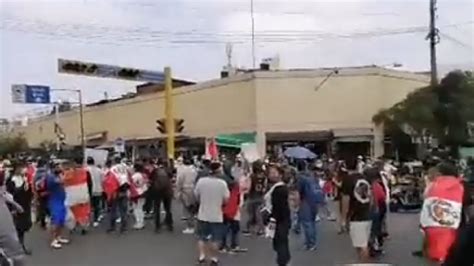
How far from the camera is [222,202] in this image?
46.2 ft

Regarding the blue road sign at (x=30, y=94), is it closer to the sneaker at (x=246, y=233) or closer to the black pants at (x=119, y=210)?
the black pants at (x=119, y=210)

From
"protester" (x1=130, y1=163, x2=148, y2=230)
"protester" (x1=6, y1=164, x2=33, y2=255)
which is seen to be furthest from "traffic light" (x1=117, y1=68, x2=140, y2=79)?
"protester" (x1=6, y1=164, x2=33, y2=255)

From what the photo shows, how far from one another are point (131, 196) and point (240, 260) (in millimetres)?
6097

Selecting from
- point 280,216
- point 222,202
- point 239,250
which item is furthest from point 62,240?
point 280,216

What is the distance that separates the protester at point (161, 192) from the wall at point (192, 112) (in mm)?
36364

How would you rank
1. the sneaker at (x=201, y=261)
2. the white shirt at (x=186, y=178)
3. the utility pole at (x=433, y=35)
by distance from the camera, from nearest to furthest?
the sneaker at (x=201, y=261)
the white shirt at (x=186, y=178)
the utility pole at (x=433, y=35)

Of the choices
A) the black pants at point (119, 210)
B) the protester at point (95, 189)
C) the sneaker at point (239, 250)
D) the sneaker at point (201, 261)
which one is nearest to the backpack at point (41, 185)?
the protester at point (95, 189)

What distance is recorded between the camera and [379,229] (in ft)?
52.0

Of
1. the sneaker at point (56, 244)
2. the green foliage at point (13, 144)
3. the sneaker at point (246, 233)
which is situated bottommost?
the sneaker at point (246, 233)

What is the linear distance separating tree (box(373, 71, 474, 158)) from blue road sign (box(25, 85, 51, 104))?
84.3 feet

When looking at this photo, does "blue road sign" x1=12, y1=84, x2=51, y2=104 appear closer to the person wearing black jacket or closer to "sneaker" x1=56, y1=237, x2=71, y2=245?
"sneaker" x1=56, y1=237, x2=71, y2=245

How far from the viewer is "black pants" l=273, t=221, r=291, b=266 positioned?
40.8 ft

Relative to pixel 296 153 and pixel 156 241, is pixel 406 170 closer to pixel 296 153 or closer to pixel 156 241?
pixel 296 153

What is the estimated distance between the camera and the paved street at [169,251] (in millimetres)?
15078
